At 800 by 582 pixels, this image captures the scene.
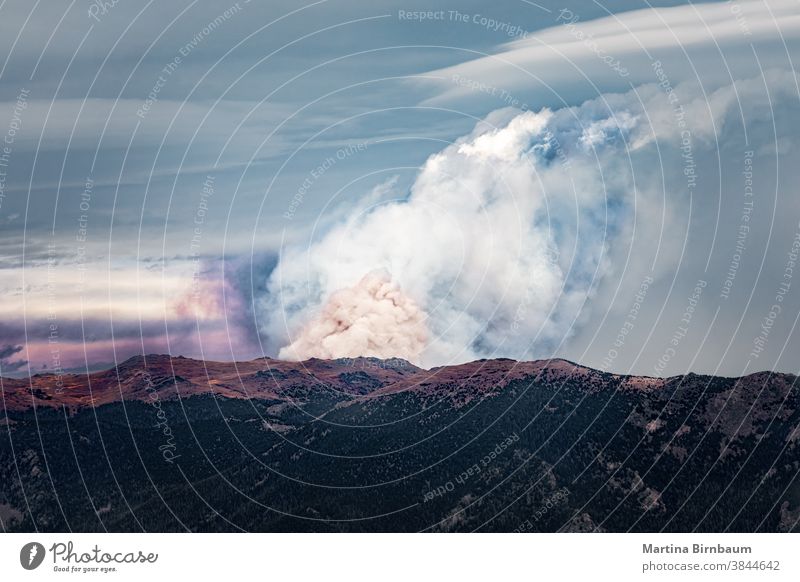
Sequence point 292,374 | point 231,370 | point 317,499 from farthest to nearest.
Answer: point 231,370, point 292,374, point 317,499

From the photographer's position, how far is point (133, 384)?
177 metres

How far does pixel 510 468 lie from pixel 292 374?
103ft

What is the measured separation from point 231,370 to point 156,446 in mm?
24606

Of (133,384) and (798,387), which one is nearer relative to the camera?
(133,384)

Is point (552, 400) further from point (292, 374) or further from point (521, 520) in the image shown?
point (292, 374)

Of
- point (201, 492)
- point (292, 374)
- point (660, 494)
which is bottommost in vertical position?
point (660, 494)

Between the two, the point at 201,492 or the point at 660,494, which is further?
the point at 660,494

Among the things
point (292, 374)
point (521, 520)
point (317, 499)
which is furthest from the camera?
point (292, 374)

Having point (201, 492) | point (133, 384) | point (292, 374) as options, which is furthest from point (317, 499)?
point (133, 384)

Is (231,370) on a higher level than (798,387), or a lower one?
higher
